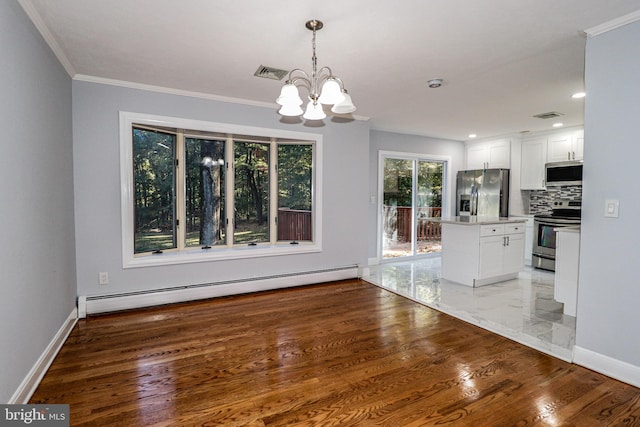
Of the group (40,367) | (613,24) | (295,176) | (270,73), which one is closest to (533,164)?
(613,24)

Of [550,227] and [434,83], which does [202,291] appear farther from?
[550,227]

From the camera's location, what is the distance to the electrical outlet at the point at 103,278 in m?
3.21

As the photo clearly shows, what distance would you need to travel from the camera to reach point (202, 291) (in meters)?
3.69

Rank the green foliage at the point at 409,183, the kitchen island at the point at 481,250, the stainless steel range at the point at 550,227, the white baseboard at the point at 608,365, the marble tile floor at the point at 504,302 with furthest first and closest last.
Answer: the green foliage at the point at 409,183 < the stainless steel range at the point at 550,227 < the kitchen island at the point at 481,250 < the marble tile floor at the point at 504,302 < the white baseboard at the point at 608,365

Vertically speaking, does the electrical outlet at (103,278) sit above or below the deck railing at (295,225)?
below

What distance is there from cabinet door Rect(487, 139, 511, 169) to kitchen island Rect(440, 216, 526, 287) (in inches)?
70.5

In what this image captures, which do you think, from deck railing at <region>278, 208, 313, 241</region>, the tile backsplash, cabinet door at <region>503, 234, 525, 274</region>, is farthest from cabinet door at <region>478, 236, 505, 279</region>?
deck railing at <region>278, 208, 313, 241</region>

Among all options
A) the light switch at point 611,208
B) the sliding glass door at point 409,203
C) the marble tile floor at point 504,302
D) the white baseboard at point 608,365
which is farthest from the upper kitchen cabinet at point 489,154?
the white baseboard at point 608,365

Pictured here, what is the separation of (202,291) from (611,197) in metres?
3.85

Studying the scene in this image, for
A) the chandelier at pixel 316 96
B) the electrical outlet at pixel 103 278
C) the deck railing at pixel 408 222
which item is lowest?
the electrical outlet at pixel 103 278

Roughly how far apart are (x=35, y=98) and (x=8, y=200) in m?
0.86

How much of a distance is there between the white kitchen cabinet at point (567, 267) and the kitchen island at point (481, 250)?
1.04m

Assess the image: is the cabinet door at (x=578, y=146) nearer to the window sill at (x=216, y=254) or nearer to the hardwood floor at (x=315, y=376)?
the hardwood floor at (x=315, y=376)

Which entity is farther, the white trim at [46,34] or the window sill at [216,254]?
the window sill at [216,254]
